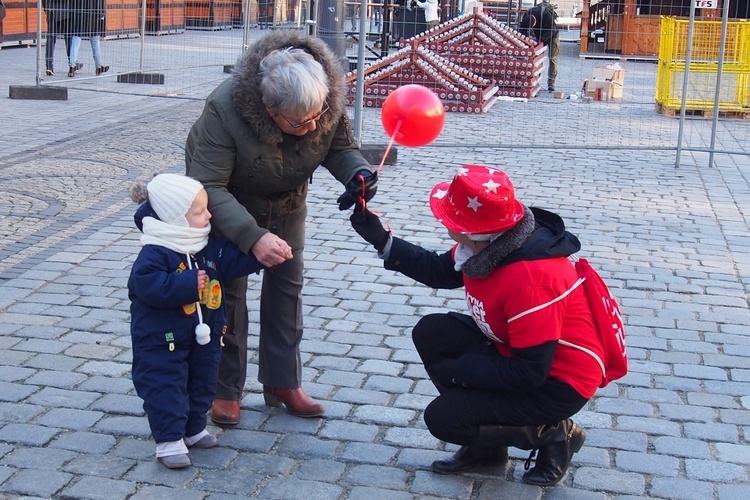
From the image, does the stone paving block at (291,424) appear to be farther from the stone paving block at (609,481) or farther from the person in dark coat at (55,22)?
the person in dark coat at (55,22)

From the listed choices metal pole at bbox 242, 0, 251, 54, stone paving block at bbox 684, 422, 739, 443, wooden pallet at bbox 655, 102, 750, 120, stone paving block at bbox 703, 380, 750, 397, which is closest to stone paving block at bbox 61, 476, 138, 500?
stone paving block at bbox 684, 422, 739, 443

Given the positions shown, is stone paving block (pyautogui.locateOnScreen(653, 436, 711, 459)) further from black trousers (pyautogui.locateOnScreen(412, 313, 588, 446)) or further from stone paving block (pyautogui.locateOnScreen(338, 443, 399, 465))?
stone paving block (pyautogui.locateOnScreen(338, 443, 399, 465))

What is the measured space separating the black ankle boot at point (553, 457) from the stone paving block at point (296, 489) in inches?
27.9

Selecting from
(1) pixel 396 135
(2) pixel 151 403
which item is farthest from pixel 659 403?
(2) pixel 151 403

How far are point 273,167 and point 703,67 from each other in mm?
12484

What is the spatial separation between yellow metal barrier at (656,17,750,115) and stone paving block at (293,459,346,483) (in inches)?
468

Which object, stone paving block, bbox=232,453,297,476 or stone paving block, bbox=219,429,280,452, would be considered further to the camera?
stone paving block, bbox=219,429,280,452

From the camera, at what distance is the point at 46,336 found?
196 inches

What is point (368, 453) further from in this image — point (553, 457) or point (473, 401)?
point (553, 457)

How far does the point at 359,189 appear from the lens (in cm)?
363

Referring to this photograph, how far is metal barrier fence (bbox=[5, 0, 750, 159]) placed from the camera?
12.1 m

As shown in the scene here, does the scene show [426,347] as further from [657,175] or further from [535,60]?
[535,60]

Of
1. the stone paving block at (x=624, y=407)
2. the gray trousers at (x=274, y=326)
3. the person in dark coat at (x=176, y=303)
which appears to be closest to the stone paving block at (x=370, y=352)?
the gray trousers at (x=274, y=326)

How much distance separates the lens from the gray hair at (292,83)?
3398 millimetres
